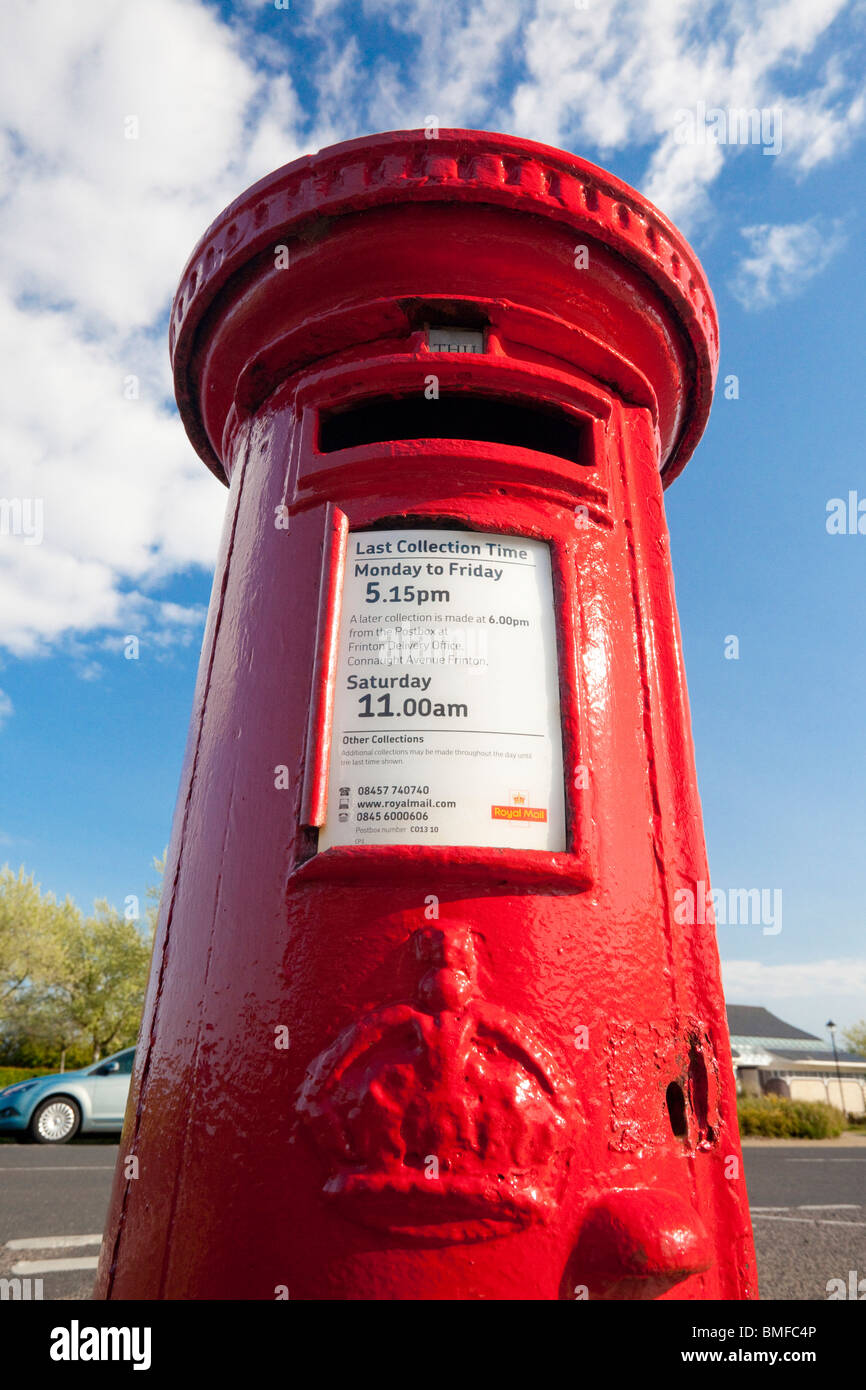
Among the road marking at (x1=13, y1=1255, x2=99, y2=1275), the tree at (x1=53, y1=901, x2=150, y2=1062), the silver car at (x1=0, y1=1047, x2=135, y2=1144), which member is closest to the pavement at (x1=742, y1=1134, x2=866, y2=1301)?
the road marking at (x1=13, y1=1255, x2=99, y2=1275)

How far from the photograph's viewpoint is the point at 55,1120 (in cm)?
1014

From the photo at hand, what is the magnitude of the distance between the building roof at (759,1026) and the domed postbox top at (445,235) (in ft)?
160

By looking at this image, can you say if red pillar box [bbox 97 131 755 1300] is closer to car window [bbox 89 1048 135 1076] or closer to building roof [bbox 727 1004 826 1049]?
car window [bbox 89 1048 135 1076]

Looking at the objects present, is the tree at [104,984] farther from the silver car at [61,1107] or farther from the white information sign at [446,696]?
the white information sign at [446,696]

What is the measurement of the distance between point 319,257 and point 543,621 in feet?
3.22

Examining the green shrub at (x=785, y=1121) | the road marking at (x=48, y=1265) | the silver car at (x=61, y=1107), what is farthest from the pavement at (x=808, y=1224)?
the silver car at (x=61, y=1107)

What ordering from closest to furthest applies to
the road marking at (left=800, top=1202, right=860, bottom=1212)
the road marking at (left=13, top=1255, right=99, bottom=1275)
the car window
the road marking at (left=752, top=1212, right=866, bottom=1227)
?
the road marking at (left=13, top=1255, right=99, bottom=1275), the road marking at (left=752, top=1212, right=866, bottom=1227), the road marking at (left=800, top=1202, right=860, bottom=1212), the car window

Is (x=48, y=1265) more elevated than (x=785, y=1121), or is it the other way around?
(x=785, y=1121)

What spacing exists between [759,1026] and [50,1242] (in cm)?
4989

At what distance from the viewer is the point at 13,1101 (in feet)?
32.9

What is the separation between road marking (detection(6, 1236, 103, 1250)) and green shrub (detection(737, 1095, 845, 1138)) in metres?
13.6

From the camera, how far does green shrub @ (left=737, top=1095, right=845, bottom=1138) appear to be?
15.7 meters

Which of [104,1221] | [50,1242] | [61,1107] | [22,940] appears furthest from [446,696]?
→ [22,940]

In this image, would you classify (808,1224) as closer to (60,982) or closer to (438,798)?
(438,798)
